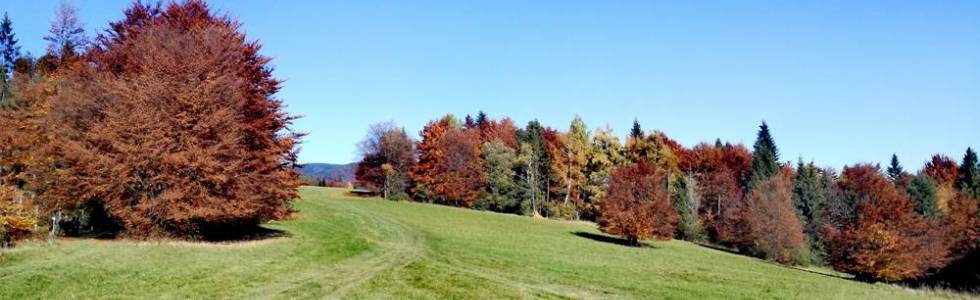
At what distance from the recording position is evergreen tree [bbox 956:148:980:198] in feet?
248

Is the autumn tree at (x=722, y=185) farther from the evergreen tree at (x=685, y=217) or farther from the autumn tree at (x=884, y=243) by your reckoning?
the autumn tree at (x=884, y=243)

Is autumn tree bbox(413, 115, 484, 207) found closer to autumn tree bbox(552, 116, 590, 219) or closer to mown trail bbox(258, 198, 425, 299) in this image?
autumn tree bbox(552, 116, 590, 219)

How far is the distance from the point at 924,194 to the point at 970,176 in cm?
1082

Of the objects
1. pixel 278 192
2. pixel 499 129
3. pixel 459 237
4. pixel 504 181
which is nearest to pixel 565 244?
pixel 459 237

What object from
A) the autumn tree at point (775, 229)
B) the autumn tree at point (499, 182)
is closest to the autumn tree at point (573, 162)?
the autumn tree at point (499, 182)

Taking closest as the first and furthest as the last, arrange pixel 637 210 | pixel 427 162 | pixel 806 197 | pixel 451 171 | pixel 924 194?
pixel 637 210 < pixel 806 197 < pixel 924 194 < pixel 451 171 < pixel 427 162

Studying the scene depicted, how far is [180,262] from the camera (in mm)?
20406

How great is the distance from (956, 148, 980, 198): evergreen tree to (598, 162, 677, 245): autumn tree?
5234 cm

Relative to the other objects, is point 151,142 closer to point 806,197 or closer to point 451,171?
point 451,171

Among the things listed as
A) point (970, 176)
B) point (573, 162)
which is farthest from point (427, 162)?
point (970, 176)

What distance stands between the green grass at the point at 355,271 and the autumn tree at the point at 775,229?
23714mm

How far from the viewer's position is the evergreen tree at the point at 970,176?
2975 inches

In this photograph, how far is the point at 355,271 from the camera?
21.5 meters

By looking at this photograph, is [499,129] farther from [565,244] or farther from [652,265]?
[652,265]
